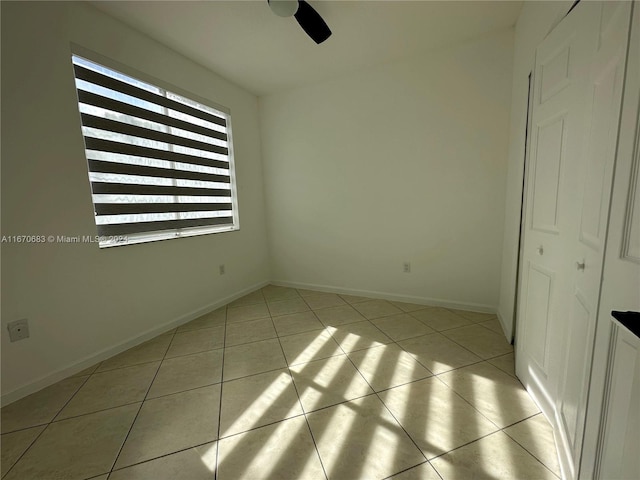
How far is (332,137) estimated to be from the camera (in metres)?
3.09

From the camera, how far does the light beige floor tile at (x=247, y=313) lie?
270cm

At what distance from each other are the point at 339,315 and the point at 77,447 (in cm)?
201

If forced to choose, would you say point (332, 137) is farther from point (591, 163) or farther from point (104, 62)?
point (591, 163)

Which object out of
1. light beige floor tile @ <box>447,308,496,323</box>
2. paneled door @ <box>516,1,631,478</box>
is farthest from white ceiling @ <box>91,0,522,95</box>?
light beige floor tile @ <box>447,308,496,323</box>

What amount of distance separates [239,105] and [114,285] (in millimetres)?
2412

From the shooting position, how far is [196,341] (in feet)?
7.41

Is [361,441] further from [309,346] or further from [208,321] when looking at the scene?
[208,321]

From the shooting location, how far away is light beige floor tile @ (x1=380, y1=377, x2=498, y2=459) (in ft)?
4.05

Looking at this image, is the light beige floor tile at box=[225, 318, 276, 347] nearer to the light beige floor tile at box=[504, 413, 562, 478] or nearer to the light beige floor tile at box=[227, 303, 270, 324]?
the light beige floor tile at box=[227, 303, 270, 324]

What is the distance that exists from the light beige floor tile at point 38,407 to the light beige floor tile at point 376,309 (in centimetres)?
230

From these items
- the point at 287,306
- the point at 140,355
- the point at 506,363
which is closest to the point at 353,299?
the point at 287,306

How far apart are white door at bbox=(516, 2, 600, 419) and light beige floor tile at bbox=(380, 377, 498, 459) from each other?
38 cm

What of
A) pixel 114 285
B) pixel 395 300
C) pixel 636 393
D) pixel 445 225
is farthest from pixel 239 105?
pixel 636 393

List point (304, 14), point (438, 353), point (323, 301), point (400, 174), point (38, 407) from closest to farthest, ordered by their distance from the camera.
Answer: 1. point (38, 407)
2. point (304, 14)
3. point (438, 353)
4. point (400, 174)
5. point (323, 301)
